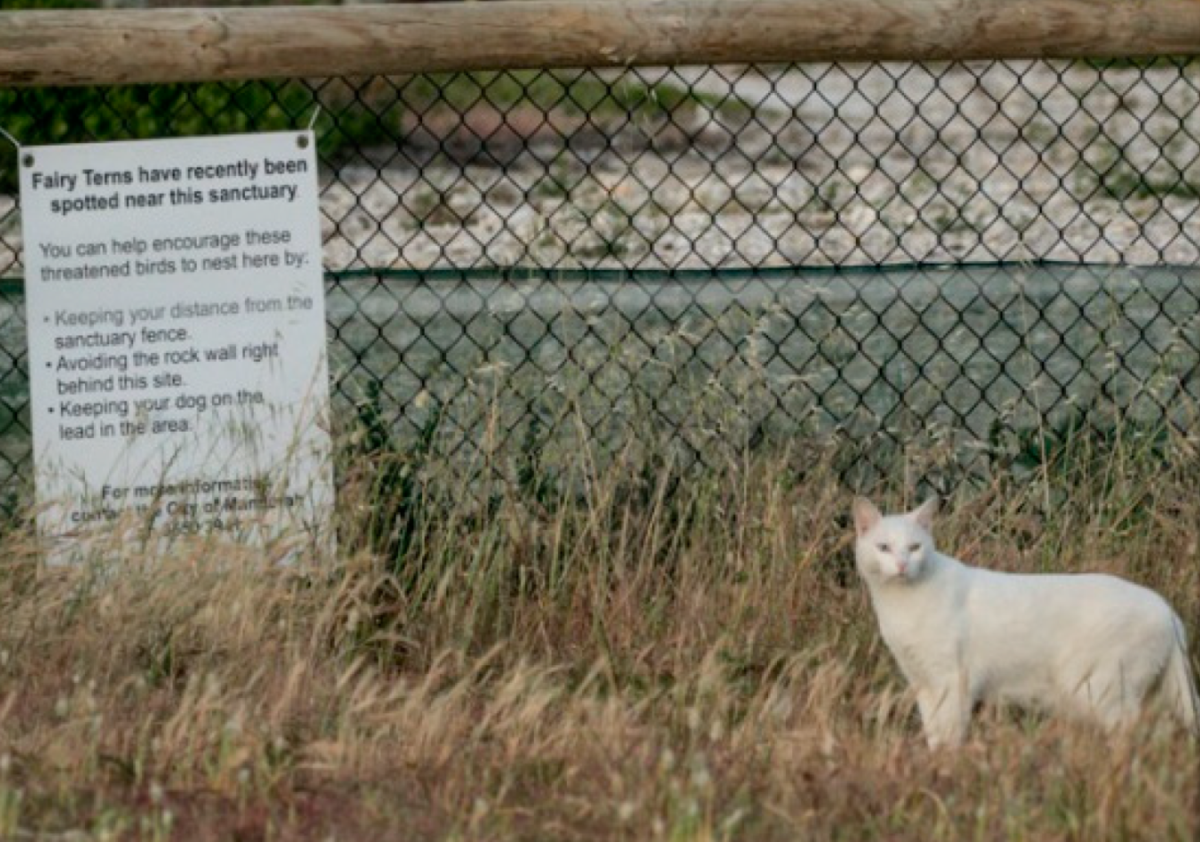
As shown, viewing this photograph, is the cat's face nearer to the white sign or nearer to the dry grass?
the dry grass

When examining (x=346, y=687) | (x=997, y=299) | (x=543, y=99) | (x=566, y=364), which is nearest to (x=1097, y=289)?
(x=997, y=299)

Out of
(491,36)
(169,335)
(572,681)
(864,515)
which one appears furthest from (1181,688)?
(169,335)

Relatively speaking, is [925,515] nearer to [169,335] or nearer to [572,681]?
[572,681]

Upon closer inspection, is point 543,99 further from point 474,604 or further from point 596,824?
point 596,824

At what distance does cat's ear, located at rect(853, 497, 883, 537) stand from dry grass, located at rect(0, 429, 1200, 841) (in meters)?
0.27

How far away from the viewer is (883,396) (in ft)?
20.6

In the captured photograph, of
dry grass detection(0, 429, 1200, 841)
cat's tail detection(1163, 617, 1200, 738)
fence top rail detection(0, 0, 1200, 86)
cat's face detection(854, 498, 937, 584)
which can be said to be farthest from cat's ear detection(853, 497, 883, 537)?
fence top rail detection(0, 0, 1200, 86)

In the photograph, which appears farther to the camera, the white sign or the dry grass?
the white sign

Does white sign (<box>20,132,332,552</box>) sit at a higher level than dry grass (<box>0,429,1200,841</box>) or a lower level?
higher

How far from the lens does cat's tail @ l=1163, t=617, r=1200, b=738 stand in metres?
4.54

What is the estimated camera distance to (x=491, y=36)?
5.22m

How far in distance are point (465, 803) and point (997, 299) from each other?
2.91m

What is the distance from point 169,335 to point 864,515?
159 cm

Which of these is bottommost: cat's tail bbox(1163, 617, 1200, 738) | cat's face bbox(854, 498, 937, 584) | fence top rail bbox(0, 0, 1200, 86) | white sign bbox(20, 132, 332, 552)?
cat's tail bbox(1163, 617, 1200, 738)
